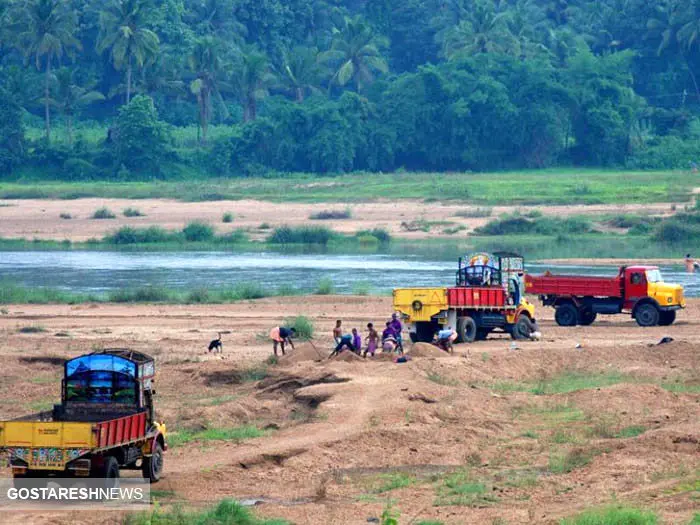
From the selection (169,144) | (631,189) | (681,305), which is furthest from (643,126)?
(681,305)

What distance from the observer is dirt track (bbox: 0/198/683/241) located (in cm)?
6900

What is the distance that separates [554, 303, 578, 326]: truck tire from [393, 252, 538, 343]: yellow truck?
11.2ft

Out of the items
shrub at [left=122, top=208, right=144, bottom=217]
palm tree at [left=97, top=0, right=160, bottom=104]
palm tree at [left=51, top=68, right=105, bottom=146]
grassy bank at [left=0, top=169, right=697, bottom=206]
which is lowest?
shrub at [left=122, top=208, right=144, bottom=217]

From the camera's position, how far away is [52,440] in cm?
1555

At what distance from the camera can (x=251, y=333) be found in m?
33.7

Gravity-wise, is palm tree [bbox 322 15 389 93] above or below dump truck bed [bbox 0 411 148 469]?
above

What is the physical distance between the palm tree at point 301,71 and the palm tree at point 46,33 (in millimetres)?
14533

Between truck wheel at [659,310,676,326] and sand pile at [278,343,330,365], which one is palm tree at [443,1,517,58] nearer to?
truck wheel at [659,310,676,326]

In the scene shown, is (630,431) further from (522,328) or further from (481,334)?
(481,334)

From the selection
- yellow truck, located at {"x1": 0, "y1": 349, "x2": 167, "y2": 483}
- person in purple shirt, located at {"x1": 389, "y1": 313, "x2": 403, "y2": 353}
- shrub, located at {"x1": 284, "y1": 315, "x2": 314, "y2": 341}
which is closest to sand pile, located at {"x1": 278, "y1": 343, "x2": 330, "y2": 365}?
person in purple shirt, located at {"x1": 389, "y1": 313, "x2": 403, "y2": 353}

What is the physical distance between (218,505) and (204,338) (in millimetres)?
17282

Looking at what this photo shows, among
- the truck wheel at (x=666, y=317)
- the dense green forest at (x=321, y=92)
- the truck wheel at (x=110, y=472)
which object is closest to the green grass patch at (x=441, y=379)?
the truck wheel at (x=110, y=472)

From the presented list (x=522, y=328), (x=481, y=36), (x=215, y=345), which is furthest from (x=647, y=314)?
(x=481, y=36)

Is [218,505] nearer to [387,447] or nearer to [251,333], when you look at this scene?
[387,447]
